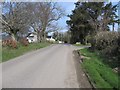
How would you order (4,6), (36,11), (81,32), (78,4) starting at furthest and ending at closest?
(78,4), (81,32), (36,11), (4,6)

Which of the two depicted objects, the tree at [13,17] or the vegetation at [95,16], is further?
the vegetation at [95,16]

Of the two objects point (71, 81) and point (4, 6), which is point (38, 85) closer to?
point (71, 81)

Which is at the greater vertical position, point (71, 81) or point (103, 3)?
point (103, 3)

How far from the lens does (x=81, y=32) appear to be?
237ft

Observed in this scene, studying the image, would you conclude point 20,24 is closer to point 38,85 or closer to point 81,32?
point 81,32

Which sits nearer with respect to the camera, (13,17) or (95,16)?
(13,17)

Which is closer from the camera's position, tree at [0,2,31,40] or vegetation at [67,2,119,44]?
tree at [0,2,31,40]

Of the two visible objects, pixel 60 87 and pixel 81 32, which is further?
pixel 81 32

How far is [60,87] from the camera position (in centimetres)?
952

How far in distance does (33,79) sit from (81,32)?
61.7 metres

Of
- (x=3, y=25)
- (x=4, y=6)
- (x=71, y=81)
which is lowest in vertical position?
(x=71, y=81)

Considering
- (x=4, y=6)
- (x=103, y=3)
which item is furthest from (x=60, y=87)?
(x=103, y=3)

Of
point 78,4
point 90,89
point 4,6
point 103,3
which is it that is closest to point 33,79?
point 90,89

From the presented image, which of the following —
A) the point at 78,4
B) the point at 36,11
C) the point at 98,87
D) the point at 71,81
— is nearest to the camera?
the point at 98,87
